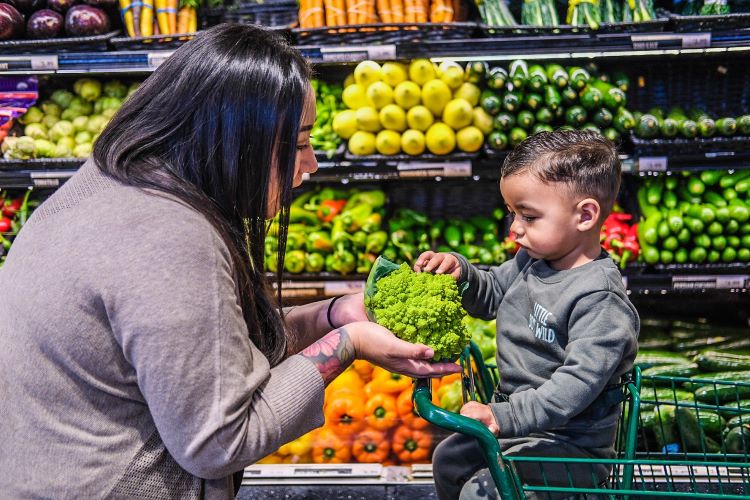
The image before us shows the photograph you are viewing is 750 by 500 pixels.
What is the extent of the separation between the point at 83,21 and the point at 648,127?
2.59 m

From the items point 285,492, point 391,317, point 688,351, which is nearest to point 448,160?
point 688,351

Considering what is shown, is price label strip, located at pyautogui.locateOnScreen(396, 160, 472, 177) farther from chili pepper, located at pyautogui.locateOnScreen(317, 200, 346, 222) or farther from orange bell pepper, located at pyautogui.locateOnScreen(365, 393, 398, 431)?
orange bell pepper, located at pyautogui.locateOnScreen(365, 393, 398, 431)

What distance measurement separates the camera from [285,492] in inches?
87.0

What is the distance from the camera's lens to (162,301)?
1025mm

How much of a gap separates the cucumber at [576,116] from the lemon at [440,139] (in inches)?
20.8

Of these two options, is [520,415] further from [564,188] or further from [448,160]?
[448,160]

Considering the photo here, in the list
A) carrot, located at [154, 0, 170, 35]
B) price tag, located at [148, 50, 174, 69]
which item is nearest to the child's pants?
price tag, located at [148, 50, 174, 69]

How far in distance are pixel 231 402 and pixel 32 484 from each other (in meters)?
0.38

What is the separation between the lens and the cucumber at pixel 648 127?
2.95 metres

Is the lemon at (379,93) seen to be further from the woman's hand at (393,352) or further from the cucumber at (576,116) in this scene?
the woman's hand at (393,352)

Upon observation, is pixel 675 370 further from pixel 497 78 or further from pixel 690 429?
pixel 497 78

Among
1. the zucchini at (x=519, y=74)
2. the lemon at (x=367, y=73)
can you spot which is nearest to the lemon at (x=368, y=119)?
the lemon at (x=367, y=73)

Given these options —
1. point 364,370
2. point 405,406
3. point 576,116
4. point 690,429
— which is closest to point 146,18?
point 364,370

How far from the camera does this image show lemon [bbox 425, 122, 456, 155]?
10.1ft
